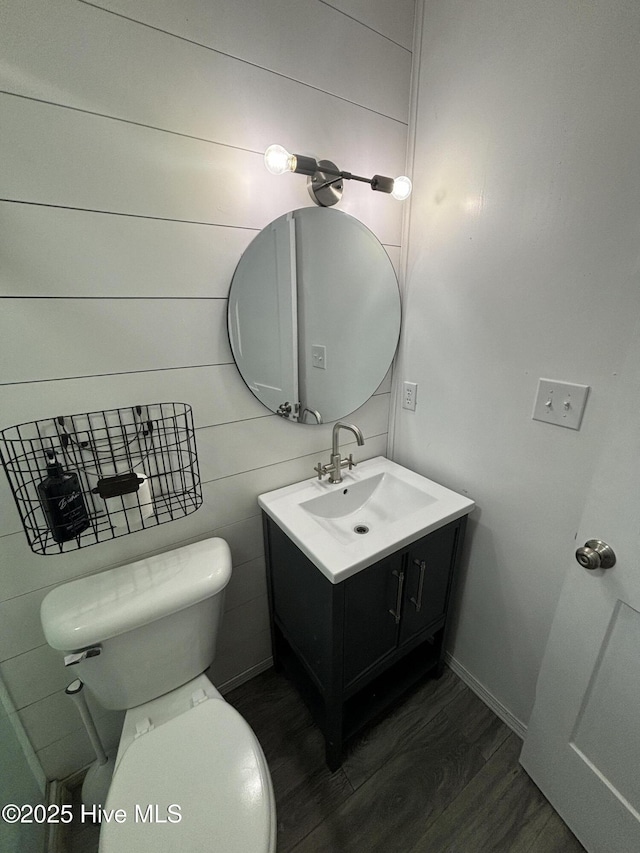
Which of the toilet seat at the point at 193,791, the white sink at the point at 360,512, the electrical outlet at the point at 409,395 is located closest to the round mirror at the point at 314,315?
the electrical outlet at the point at 409,395

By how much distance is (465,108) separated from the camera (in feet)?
3.44

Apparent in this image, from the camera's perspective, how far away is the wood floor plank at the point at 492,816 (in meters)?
1.00

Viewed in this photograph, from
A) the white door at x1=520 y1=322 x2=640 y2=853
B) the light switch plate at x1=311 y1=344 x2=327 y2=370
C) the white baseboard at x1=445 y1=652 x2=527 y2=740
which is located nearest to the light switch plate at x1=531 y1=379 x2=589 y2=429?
the white door at x1=520 y1=322 x2=640 y2=853

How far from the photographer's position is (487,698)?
4.43 feet

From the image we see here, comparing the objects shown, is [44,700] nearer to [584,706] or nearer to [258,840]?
[258,840]

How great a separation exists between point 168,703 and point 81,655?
0.33 m

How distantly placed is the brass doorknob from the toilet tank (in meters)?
0.93

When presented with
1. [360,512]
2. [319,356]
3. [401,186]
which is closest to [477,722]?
[360,512]

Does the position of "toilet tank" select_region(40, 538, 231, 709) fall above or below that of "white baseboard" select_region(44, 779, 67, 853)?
above

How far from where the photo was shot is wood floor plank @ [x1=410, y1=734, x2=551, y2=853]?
3.27 ft

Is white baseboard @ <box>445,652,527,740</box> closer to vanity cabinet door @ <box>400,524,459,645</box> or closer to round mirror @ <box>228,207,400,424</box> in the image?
vanity cabinet door @ <box>400,524,459,645</box>

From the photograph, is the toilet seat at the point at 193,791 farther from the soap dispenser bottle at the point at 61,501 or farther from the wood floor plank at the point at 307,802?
the soap dispenser bottle at the point at 61,501

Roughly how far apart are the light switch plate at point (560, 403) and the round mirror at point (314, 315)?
0.59m

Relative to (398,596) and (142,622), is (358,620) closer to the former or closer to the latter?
(398,596)
